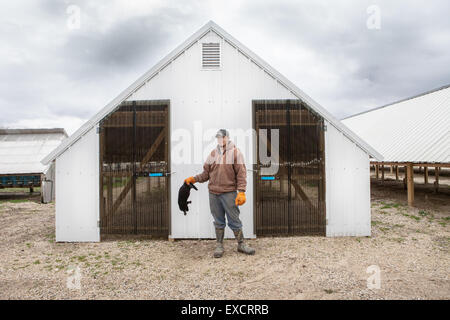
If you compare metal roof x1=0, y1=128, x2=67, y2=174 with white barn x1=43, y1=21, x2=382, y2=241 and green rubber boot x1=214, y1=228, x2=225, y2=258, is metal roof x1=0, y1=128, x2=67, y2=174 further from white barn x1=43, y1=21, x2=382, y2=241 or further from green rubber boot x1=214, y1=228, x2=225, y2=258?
green rubber boot x1=214, y1=228, x2=225, y2=258

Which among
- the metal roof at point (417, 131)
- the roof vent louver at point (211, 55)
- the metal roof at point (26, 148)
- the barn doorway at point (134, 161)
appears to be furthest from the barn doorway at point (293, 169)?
the metal roof at point (26, 148)

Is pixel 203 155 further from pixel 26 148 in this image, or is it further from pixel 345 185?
pixel 26 148

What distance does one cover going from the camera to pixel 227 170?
4.75m

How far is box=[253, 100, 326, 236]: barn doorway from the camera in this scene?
19.2 ft

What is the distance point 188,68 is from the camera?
5.84 m

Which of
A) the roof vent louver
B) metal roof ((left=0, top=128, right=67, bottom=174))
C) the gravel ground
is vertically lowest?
the gravel ground

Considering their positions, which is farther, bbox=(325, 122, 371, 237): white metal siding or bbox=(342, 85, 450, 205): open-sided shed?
bbox=(342, 85, 450, 205): open-sided shed

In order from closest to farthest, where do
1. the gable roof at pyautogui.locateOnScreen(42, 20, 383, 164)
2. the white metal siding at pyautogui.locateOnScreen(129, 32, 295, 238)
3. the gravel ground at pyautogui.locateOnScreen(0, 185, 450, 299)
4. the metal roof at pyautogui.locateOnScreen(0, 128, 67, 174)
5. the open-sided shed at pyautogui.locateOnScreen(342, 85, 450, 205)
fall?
1. the gravel ground at pyautogui.locateOnScreen(0, 185, 450, 299)
2. the gable roof at pyautogui.locateOnScreen(42, 20, 383, 164)
3. the white metal siding at pyautogui.locateOnScreen(129, 32, 295, 238)
4. the open-sided shed at pyautogui.locateOnScreen(342, 85, 450, 205)
5. the metal roof at pyautogui.locateOnScreen(0, 128, 67, 174)

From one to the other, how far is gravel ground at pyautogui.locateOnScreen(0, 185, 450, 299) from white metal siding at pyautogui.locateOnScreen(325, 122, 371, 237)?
41 centimetres

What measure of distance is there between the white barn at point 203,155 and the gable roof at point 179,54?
2cm

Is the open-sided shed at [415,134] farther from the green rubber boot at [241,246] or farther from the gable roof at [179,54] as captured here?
the green rubber boot at [241,246]

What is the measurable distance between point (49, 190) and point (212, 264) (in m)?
11.7

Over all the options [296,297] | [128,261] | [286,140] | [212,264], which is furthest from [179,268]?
[286,140]

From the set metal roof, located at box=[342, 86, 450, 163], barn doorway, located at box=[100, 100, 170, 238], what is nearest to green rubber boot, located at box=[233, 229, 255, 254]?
barn doorway, located at box=[100, 100, 170, 238]
